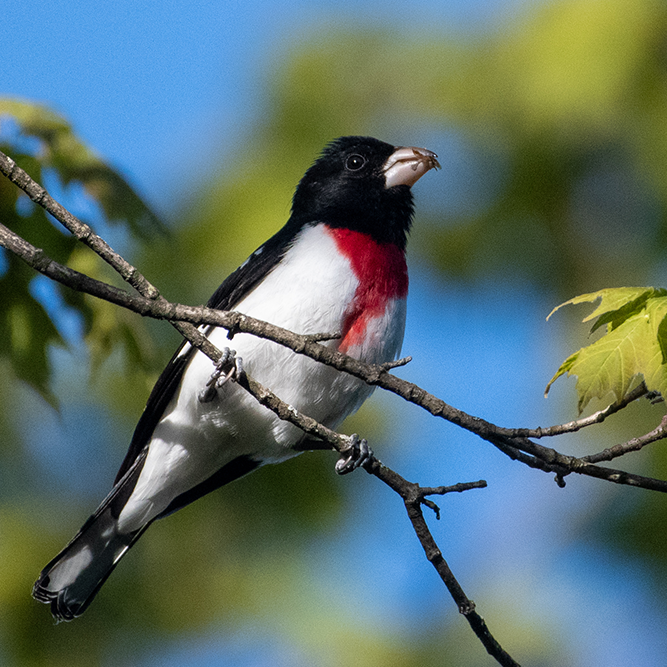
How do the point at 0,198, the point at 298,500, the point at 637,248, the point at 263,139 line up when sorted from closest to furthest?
the point at 0,198
the point at 298,500
the point at 637,248
the point at 263,139

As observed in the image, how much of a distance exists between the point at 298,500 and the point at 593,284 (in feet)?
13.2

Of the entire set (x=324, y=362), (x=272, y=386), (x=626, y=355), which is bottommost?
(x=626, y=355)

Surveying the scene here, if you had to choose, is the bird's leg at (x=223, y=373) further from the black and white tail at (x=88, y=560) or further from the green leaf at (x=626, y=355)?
the green leaf at (x=626, y=355)

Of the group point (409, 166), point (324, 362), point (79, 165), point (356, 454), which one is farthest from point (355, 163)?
point (324, 362)

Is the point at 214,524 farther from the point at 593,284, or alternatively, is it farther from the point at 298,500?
the point at 593,284

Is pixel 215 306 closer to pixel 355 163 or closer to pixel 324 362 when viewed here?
pixel 355 163

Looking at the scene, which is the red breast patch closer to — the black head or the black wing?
the black head

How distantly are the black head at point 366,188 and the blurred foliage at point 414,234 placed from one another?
164 cm

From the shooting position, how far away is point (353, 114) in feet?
31.1

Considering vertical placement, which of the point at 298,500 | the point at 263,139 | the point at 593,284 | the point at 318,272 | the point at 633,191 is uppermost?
the point at 263,139

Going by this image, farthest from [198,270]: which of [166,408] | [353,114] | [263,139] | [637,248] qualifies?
[637,248]

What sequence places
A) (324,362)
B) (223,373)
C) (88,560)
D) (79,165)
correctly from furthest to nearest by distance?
(88,560) → (79,165) → (223,373) → (324,362)

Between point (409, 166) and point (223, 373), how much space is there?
6.28 feet

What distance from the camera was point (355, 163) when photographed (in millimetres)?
4715
